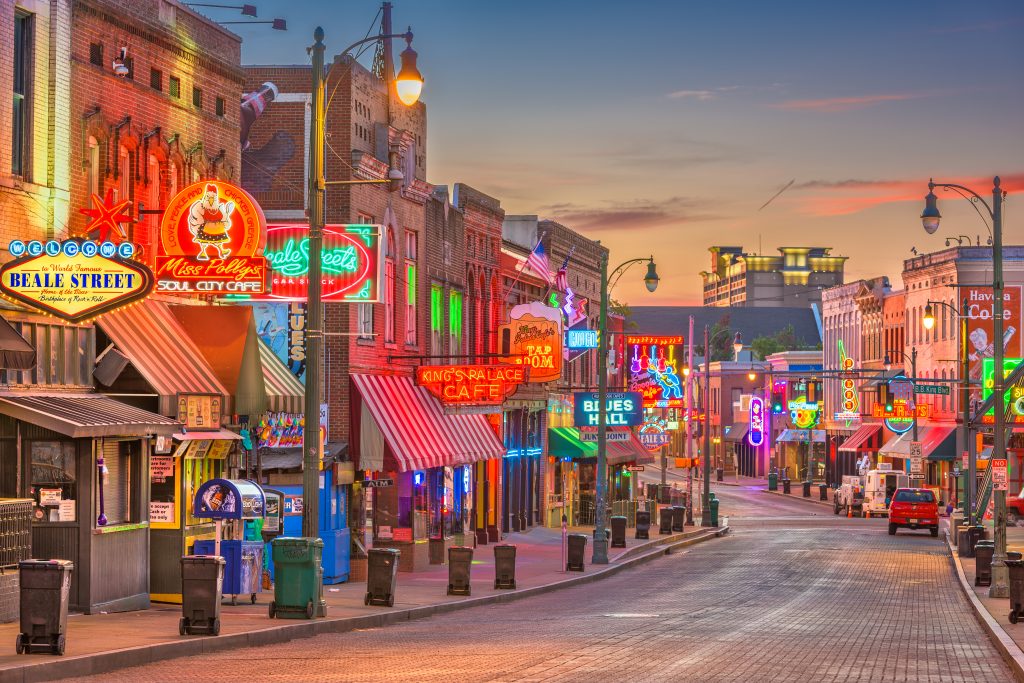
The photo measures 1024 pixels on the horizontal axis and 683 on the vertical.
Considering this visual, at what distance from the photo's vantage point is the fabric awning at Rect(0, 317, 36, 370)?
21188 mm

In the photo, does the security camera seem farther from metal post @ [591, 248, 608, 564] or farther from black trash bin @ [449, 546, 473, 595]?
metal post @ [591, 248, 608, 564]

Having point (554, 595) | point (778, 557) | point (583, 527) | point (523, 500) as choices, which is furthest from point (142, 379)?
point (583, 527)

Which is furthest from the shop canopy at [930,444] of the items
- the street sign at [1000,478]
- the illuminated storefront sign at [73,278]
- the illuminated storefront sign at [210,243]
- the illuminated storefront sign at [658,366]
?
the illuminated storefront sign at [73,278]

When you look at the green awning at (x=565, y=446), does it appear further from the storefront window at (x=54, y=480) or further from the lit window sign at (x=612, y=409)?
the storefront window at (x=54, y=480)

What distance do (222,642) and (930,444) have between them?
70.1m

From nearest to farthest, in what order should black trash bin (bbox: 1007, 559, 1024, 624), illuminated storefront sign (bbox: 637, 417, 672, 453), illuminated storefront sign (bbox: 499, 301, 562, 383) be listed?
black trash bin (bbox: 1007, 559, 1024, 624)
illuminated storefront sign (bbox: 499, 301, 562, 383)
illuminated storefront sign (bbox: 637, 417, 672, 453)

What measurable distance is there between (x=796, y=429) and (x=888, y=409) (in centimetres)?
3489

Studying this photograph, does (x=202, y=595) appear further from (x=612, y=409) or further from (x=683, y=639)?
(x=612, y=409)

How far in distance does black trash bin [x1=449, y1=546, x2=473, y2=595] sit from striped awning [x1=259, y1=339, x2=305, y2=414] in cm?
400

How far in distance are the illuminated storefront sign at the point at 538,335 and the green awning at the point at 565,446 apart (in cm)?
1335

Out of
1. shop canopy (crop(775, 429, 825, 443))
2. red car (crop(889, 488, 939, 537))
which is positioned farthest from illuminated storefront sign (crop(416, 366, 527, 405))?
shop canopy (crop(775, 429, 825, 443))

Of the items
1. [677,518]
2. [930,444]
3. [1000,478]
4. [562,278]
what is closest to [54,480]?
[1000,478]

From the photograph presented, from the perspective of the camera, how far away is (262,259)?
26.7 meters

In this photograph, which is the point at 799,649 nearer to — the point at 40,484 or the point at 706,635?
the point at 706,635
